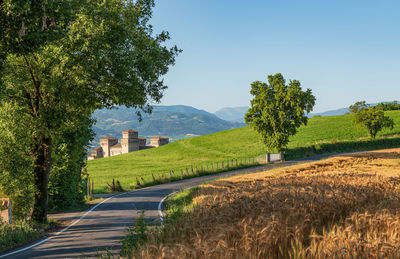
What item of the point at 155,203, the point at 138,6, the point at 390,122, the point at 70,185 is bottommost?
the point at 155,203

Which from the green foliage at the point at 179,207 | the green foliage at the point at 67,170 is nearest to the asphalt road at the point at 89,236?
the green foliage at the point at 179,207

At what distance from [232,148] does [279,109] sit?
31081 mm

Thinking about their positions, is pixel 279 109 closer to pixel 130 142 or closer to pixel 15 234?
pixel 15 234

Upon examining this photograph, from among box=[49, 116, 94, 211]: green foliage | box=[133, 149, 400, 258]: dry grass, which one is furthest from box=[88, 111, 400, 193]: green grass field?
box=[133, 149, 400, 258]: dry grass

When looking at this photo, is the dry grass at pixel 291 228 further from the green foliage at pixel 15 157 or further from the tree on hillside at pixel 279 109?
the tree on hillside at pixel 279 109

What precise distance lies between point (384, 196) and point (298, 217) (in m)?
3.02

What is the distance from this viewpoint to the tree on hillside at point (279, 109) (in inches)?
2087

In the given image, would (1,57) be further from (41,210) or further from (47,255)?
(41,210)

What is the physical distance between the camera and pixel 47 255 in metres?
12.5

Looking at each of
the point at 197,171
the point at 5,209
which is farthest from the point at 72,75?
the point at 197,171

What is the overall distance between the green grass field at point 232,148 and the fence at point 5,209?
121 ft

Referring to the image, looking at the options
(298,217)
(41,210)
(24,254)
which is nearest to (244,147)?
(41,210)

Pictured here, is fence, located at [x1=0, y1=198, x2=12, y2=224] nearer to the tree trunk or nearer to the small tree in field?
the tree trunk

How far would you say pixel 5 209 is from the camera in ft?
54.7
